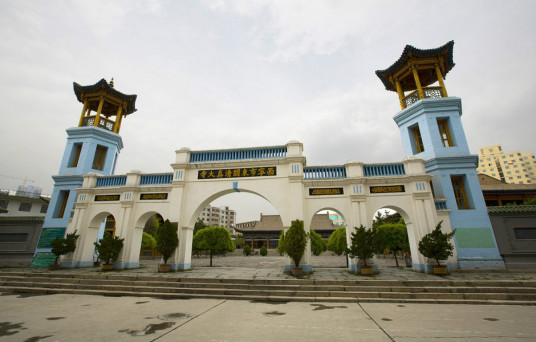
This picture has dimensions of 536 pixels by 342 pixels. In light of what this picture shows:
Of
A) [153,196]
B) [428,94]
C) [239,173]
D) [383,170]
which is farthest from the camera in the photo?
[428,94]

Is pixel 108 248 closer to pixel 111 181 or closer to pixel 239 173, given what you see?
pixel 111 181

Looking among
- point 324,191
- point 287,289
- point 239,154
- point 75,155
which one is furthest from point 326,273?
point 75,155

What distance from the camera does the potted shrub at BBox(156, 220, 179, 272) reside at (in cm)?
1281

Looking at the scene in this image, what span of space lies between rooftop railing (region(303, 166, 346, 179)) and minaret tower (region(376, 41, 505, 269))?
5.63 meters

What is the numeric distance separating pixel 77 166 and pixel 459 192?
26.1 metres

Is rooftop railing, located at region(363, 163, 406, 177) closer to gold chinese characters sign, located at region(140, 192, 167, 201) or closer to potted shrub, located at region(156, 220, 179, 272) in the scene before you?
potted shrub, located at region(156, 220, 179, 272)

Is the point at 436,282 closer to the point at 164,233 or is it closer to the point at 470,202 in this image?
the point at 470,202

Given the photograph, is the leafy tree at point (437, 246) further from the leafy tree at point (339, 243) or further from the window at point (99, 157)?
the window at point (99, 157)

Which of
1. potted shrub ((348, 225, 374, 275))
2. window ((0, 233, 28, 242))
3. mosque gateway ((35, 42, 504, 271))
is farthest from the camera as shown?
window ((0, 233, 28, 242))

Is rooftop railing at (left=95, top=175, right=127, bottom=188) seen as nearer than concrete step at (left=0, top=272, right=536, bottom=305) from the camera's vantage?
No

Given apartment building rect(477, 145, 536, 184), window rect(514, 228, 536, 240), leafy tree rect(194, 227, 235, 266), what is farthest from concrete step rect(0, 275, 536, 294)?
apartment building rect(477, 145, 536, 184)

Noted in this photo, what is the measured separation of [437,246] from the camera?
1087 centimetres

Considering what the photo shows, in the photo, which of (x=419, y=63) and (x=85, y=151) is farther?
(x=85, y=151)

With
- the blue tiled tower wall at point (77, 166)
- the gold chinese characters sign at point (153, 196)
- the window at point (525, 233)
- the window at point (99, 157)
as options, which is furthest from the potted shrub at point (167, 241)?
the window at point (525, 233)
